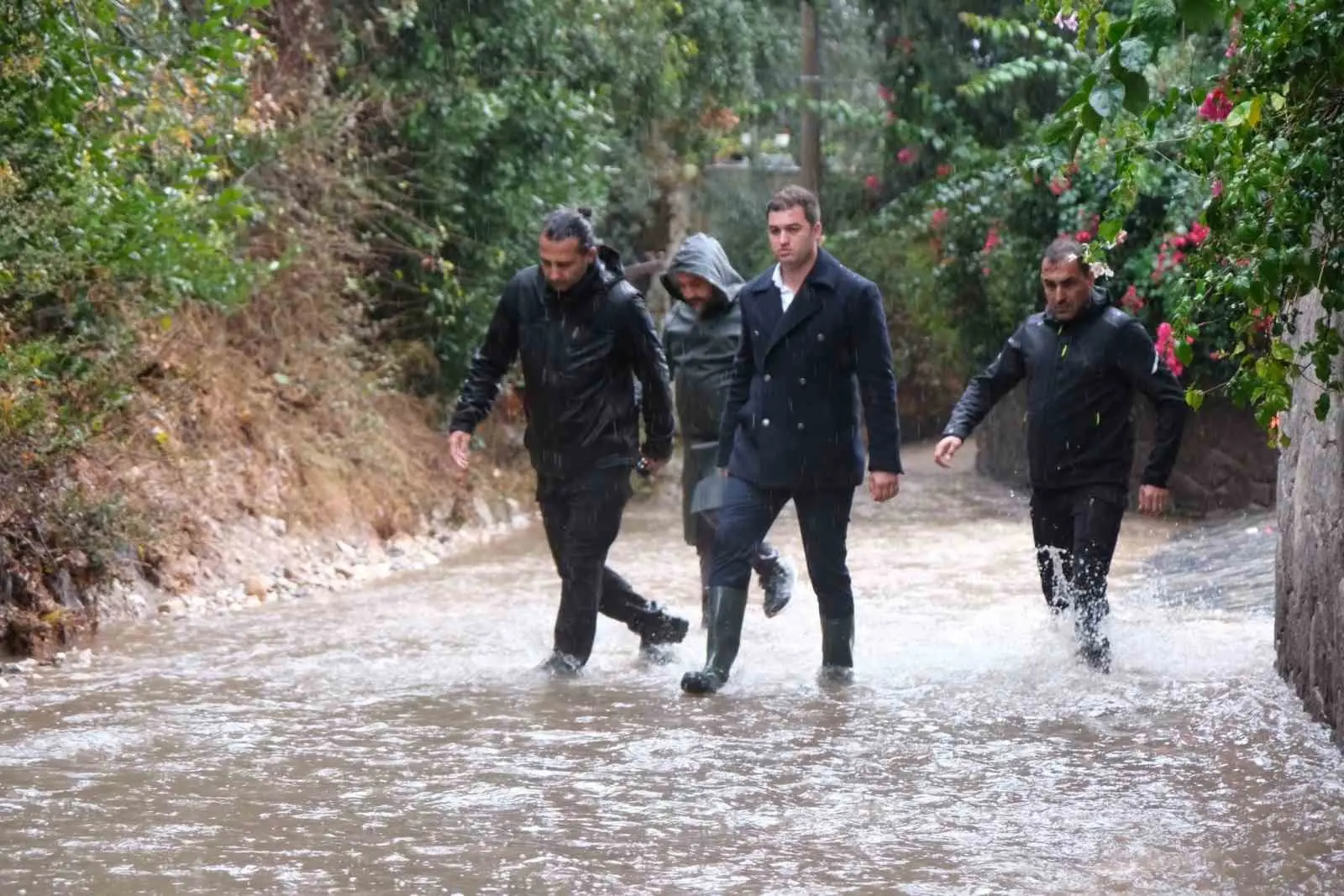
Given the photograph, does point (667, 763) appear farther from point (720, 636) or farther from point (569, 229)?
point (569, 229)

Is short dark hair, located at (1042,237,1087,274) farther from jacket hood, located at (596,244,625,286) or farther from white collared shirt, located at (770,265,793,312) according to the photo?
jacket hood, located at (596,244,625,286)

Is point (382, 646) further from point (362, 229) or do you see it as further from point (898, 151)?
point (898, 151)

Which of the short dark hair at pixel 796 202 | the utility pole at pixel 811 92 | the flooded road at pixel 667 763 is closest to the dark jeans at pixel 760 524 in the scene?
the flooded road at pixel 667 763

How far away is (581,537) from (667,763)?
1.81 meters

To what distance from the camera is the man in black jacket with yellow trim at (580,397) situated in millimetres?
8203

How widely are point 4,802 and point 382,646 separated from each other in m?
3.51

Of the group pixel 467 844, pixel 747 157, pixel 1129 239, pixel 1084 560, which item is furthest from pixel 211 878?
pixel 747 157

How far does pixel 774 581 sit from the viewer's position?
9695 millimetres

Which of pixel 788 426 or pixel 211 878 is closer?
pixel 211 878

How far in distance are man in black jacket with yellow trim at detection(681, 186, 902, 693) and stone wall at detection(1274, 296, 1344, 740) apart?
1530mm

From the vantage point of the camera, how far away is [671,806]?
599cm

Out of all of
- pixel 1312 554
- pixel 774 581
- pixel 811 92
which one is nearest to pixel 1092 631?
pixel 1312 554

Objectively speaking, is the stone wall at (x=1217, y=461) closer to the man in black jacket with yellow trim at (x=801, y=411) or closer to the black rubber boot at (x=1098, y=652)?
the black rubber boot at (x=1098, y=652)

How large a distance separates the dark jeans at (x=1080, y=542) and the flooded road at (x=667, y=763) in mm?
222
